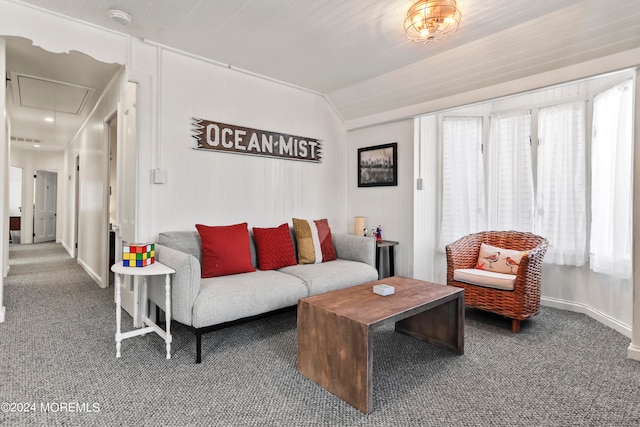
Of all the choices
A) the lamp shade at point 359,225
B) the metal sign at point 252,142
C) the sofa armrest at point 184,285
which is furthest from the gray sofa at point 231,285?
the metal sign at point 252,142

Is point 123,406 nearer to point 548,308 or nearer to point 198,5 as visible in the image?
point 198,5

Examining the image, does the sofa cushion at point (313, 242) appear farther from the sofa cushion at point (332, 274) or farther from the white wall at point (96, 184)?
the white wall at point (96, 184)

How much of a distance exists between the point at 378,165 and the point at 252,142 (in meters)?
1.58

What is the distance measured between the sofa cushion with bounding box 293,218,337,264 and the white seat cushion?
4.20ft

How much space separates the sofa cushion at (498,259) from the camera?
3156 millimetres

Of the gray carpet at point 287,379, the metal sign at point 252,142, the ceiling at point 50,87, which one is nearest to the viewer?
the gray carpet at point 287,379

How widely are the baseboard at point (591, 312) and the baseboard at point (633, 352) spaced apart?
0.49 metres

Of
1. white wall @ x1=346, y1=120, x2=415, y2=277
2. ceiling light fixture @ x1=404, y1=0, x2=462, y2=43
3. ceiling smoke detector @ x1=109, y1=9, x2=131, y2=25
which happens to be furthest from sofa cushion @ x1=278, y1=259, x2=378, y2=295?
ceiling smoke detector @ x1=109, y1=9, x2=131, y2=25

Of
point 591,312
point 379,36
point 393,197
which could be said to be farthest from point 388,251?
point 379,36

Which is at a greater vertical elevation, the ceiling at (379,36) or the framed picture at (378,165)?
the ceiling at (379,36)

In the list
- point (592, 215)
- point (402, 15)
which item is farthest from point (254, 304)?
point (592, 215)

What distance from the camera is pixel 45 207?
877cm

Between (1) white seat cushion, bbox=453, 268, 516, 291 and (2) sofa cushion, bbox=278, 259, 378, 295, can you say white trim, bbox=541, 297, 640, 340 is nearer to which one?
(1) white seat cushion, bbox=453, 268, 516, 291

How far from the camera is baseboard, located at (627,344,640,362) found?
2316mm
